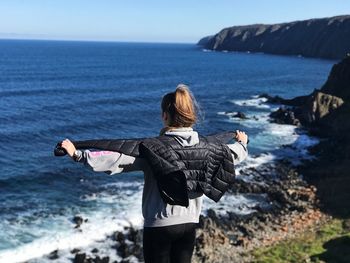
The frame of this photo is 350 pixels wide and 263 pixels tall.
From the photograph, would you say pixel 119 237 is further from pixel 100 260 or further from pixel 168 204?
pixel 168 204

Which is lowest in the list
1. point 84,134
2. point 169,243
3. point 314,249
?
point 84,134

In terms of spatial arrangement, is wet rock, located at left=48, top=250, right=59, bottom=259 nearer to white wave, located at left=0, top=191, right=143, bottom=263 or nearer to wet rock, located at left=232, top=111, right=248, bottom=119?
white wave, located at left=0, top=191, right=143, bottom=263

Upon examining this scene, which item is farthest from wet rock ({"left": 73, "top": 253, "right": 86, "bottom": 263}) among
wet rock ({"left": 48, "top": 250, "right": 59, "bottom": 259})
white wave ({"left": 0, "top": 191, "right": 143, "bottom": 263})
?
wet rock ({"left": 48, "top": 250, "right": 59, "bottom": 259})

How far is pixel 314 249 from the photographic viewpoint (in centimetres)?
2047

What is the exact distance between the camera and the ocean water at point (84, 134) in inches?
995

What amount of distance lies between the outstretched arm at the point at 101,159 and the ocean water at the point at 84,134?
1116 mm

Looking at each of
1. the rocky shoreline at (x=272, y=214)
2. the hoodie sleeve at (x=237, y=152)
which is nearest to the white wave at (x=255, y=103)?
the rocky shoreline at (x=272, y=214)

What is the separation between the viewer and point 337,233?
2256 centimetres

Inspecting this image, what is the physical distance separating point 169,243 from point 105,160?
3.48 feet

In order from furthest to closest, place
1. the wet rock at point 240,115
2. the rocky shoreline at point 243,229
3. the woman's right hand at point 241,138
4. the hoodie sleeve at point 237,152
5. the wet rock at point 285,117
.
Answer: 1. the wet rock at point 240,115
2. the wet rock at point 285,117
3. the rocky shoreline at point 243,229
4. the woman's right hand at point 241,138
5. the hoodie sleeve at point 237,152

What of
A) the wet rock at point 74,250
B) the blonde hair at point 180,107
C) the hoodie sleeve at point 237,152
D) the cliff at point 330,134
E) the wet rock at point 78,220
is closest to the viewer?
the blonde hair at point 180,107

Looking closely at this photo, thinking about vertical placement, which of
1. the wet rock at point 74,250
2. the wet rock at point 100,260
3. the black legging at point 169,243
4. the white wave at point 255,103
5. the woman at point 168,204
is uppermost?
the woman at point 168,204

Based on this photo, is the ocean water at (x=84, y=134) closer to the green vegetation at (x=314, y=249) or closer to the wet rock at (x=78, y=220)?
the wet rock at (x=78, y=220)

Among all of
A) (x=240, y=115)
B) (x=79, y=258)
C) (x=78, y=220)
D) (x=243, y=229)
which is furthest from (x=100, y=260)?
(x=240, y=115)
